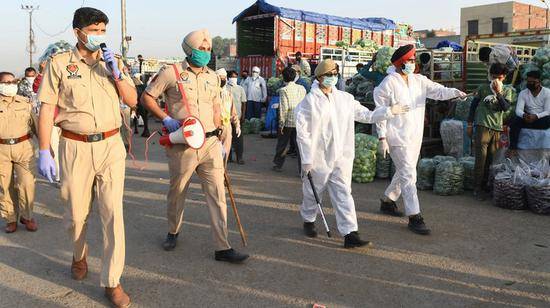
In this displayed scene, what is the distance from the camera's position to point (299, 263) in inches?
197

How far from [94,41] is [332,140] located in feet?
8.27

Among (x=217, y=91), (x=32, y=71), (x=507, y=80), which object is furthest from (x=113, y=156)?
(x=32, y=71)

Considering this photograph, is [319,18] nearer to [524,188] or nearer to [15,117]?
[524,188]

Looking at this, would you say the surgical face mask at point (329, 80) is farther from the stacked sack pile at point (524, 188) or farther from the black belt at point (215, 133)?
the stacked sack pile at point (524, 188)

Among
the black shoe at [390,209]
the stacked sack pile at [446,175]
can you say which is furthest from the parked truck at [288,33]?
the black shoe at [390,209]

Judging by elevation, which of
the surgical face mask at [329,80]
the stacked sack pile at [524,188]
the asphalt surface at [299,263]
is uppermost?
the surgical face mask at [329,80]

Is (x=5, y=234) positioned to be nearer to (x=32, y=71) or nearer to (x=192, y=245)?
(x=192, y=245)

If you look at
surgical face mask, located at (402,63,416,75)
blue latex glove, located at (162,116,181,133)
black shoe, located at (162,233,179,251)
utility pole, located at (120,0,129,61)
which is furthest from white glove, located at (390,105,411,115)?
utility pole, located at (120,0,129,61)

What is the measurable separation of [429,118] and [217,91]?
6725 mm

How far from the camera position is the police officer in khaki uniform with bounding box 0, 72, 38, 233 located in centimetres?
615

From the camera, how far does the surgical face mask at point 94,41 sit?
3.96m

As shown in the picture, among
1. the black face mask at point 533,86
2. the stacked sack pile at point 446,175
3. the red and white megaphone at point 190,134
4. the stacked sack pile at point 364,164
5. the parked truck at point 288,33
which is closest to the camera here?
the red and white megaphone at point 190,134

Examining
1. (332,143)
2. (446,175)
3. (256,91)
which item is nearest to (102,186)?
(332,143)

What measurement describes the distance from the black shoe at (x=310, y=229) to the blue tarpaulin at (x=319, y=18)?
52.2ft
